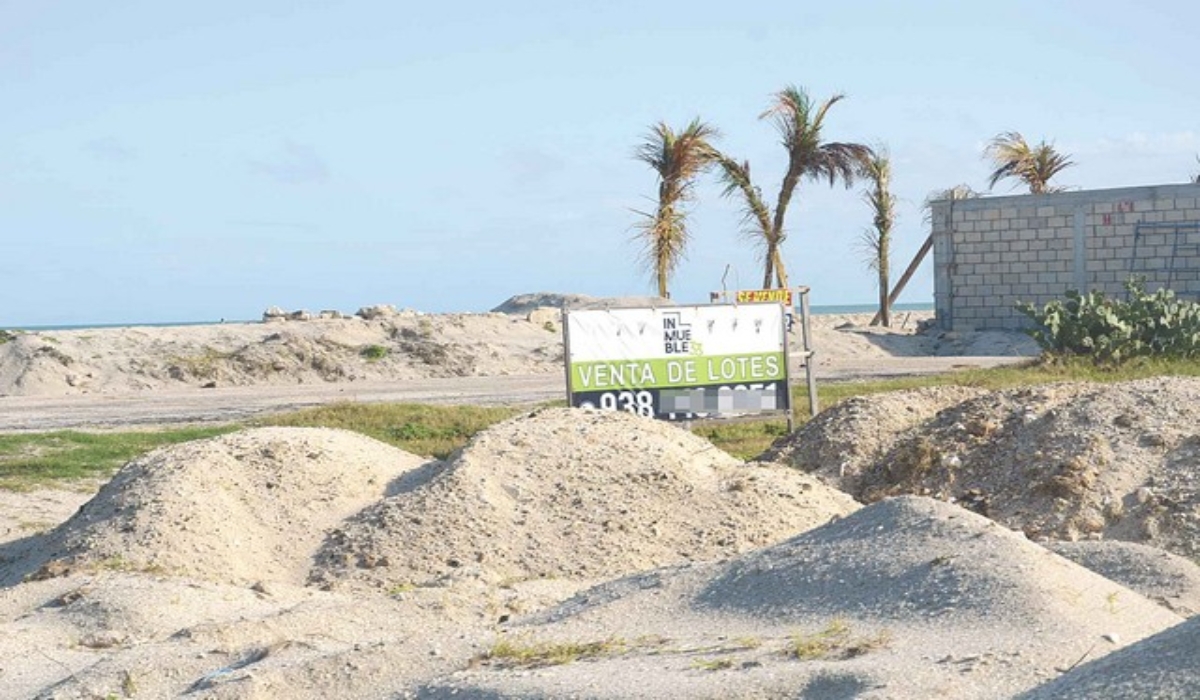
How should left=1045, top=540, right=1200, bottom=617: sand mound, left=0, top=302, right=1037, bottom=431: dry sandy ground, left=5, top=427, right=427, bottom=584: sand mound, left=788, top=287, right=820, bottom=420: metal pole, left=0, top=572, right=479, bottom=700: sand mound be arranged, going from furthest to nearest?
left=0, top=302, right=1037, bottom=431: dry sandy ground < left=788, top=287, right=820, bottom=420: metal pole < left=5, top=427, right=427, bottom=584: sand mound < left=1045, top=540, right=1200, bottom=617: sand mound < left=0, top=572, right=479, bottom=700: sand mound

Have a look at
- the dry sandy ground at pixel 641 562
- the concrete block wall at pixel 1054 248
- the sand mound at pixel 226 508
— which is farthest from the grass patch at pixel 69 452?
the concrete block wall at pixel 1054 248

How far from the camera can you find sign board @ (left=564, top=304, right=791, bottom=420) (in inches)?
605

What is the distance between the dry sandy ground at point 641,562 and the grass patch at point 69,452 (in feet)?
2.53

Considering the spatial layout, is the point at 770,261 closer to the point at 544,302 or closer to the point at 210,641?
the point at 544,302

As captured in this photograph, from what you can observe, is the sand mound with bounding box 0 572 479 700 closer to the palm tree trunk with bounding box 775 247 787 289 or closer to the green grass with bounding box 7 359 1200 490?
the green grass with bounding box 7 359 1200 490

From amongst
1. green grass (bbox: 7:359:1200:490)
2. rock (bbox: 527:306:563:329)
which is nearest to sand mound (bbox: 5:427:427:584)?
green grass (bbox: 7:359:1200:490)

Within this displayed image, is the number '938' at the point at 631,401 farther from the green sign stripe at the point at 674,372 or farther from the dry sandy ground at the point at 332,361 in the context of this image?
the dry sandy ground at the point at 332,361

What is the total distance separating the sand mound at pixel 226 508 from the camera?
9742 mm

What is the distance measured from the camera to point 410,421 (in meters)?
18.4

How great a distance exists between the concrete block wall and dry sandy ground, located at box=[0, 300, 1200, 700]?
2044 centimetres

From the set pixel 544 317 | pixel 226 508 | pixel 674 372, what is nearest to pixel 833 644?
pixel 226 508

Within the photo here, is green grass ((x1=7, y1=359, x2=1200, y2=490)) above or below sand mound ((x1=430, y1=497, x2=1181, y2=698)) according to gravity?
below

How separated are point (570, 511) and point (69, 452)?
790 cm

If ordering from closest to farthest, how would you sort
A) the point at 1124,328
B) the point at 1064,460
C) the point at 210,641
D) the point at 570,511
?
the point at 210,641
the point at 570,511
the point at 1064,460
the point at 1124,328
